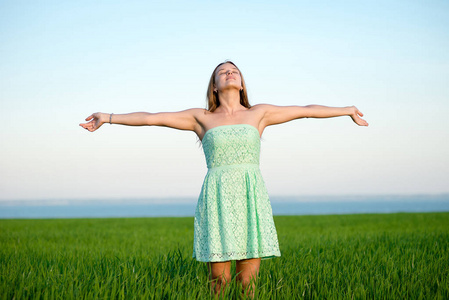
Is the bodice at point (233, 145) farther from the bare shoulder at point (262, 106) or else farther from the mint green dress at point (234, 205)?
the bare shoulder at point (262, 106)

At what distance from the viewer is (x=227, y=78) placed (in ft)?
13.1

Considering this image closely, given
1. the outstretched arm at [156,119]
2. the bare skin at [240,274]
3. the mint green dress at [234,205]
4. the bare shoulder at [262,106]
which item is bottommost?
the bare skin at [240,274]

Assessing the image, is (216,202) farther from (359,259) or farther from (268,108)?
(359,259)

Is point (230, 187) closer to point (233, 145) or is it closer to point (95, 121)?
point (233, 145)

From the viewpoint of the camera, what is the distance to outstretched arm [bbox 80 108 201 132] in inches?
163

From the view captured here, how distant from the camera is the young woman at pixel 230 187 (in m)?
3.78

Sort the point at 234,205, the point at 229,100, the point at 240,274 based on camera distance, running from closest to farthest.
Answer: the point at 234,205 < the point at 240,274 < the point at 229,100

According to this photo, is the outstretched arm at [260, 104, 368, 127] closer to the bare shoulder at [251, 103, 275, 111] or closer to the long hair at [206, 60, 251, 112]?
the bare shoulder at [251, 103, 275, 111]

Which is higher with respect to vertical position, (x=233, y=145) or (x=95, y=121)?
(x=95, y=121)

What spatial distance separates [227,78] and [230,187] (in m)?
1.07

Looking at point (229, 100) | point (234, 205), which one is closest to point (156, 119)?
point (229, 100)

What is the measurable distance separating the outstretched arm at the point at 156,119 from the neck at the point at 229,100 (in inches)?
10.9

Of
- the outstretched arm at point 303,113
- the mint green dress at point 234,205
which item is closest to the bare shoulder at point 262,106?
the outstretched arm at point 303,113

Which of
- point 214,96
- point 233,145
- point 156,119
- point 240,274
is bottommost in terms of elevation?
point 240,274
